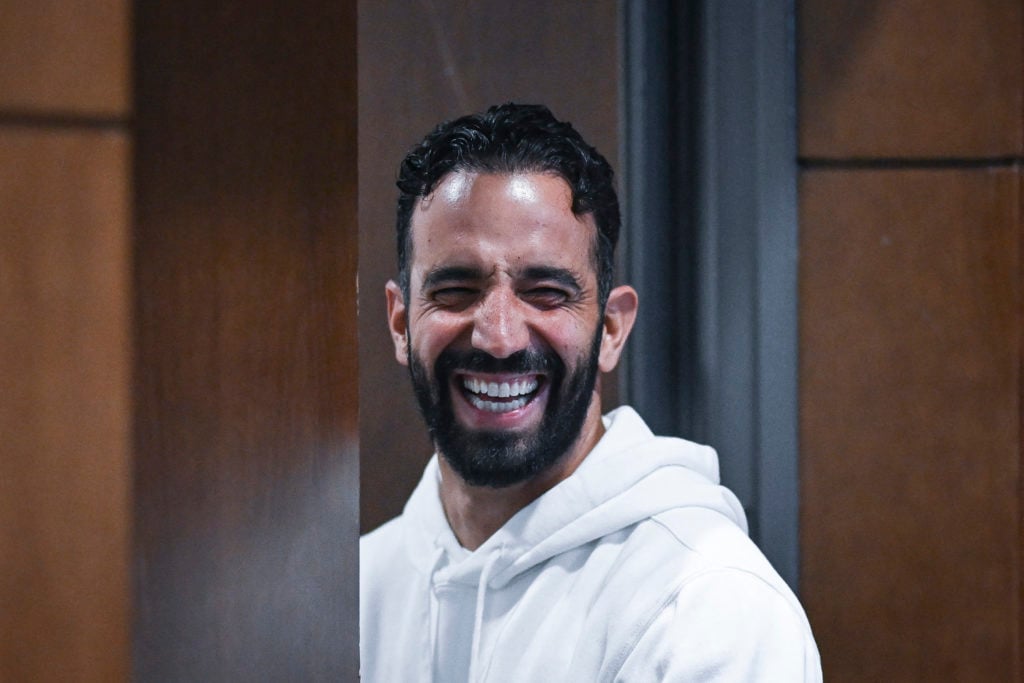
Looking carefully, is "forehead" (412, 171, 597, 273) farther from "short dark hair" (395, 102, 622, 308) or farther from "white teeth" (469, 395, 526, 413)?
"white teeth" (469, 395, 526, 413)

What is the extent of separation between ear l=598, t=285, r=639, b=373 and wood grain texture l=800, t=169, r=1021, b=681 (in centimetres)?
34

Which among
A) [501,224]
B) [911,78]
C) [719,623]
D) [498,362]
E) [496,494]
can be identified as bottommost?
[719,623]

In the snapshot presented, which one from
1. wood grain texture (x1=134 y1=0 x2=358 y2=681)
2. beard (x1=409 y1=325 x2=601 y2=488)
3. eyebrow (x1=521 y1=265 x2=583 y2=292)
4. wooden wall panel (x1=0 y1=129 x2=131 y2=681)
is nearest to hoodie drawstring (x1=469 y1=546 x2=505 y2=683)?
beard (x1=409 y1=325 x2=601 y2=488)

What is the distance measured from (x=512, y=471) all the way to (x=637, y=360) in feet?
1.71

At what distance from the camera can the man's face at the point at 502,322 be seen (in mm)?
1825

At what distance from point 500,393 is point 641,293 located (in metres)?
0.56

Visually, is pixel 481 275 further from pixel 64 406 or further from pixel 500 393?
pixel 64 406

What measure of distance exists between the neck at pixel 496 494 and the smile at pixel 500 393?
15 centimetres

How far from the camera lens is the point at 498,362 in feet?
5.99

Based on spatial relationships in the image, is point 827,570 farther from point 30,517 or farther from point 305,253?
point 30,517

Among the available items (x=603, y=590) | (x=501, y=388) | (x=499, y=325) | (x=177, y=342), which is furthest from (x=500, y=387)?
(x=177, y=342)

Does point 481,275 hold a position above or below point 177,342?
above

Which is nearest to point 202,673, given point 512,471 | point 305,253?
point 305,253

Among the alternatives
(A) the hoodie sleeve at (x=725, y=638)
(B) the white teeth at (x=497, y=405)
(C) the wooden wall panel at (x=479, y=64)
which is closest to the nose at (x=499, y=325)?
(B) the white teeth at (x=497, y=405)
